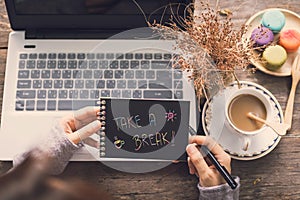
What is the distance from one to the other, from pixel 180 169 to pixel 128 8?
0.98 feet

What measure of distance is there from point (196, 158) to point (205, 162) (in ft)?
0.07

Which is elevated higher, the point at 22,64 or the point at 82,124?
the point at 22,64

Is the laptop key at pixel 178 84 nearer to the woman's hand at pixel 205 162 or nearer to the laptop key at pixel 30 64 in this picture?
the woman's hand at pixel 205 162

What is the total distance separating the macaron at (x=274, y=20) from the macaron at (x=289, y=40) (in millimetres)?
14

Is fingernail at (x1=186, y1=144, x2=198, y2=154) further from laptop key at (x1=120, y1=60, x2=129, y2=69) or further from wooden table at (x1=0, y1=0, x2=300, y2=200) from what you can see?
laptop key at (x1=120, y1=60, x2=129, y2=69)

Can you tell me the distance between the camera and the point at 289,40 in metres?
1.00

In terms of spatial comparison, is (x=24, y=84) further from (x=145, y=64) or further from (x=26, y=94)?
(x=145, y=64)

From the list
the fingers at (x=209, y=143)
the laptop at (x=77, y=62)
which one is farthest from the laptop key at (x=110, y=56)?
the fingers at (x=209, y=143)

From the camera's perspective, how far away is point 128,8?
945 millimetres

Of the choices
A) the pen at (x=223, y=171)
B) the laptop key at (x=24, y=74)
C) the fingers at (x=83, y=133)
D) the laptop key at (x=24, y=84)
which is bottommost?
the pen at (x=223, y=171)

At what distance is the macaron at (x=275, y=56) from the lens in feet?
3.21

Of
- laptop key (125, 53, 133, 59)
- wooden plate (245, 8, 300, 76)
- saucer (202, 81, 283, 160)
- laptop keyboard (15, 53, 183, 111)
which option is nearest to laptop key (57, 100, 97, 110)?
laptop keyboard (15, 53, 183, 111)

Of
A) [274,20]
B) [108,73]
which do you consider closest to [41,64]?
[108,73]

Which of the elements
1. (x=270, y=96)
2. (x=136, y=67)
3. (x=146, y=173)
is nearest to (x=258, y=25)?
(x=270, y=96)
